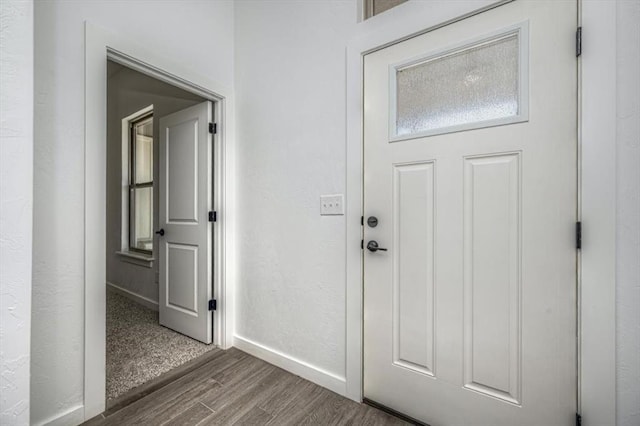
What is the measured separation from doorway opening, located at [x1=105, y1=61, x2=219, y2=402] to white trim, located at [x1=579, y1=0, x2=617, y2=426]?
224 cm

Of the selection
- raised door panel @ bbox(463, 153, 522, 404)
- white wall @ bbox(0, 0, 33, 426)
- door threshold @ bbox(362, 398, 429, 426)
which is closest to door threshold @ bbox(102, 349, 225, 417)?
white wall @ bbox(0, 0, 33, 426)

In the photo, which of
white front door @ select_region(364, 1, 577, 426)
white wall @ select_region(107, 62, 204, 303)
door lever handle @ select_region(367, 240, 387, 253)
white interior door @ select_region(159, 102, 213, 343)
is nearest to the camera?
white front door @ select_region(364, 1, 577, 426)

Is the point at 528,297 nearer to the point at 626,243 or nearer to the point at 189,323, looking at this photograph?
the point at 626,243

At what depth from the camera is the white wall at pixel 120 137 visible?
9.62ft

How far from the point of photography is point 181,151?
2.48m

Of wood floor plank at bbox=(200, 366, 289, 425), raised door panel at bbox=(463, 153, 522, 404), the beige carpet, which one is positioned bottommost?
wood floor plank at bbox=(200, 366, 289, 425)

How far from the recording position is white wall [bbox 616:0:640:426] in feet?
3.31

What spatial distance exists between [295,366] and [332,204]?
3.66 ft

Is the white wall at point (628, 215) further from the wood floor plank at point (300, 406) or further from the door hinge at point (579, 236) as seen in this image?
the wood floor plank at point (300, 406)

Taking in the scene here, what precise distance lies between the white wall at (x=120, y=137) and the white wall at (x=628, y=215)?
9.08ft

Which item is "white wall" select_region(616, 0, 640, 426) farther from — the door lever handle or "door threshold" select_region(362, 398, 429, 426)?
the door lever handle

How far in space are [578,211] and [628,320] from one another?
1.36 feet

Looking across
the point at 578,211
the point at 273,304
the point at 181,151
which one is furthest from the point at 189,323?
the point at 578,211

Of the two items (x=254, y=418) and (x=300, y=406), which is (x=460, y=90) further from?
(x=254, y=418)
